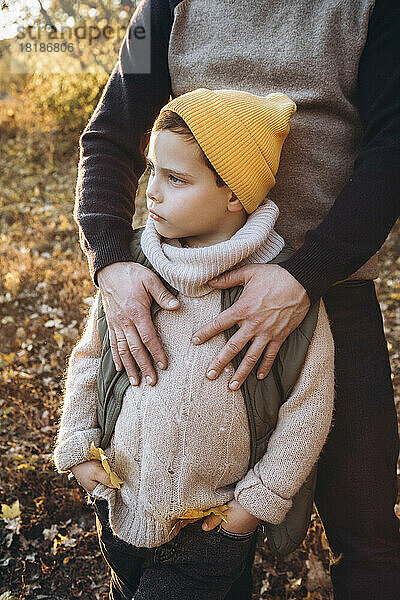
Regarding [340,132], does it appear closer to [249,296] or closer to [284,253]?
[284,253]

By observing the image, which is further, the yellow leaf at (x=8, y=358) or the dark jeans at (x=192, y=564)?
the yellow leaf at (x=8, y=358)

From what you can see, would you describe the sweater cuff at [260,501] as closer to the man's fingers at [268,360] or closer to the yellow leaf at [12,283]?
the man's fingers at [268,360]

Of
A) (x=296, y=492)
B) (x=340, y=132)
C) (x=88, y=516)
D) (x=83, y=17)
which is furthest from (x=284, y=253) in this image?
(x=83, y=17)

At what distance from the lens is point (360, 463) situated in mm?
2033

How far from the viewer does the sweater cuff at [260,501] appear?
5.67ft

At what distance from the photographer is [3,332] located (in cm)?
451

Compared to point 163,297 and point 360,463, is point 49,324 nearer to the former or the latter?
point 163,297

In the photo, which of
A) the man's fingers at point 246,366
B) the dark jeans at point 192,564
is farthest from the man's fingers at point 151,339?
the dark jeans at point 192,564

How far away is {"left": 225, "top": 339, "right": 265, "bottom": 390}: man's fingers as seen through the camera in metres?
1.73

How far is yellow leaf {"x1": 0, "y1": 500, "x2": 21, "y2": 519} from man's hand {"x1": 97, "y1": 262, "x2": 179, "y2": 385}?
147 cm

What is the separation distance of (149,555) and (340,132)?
157 centimetres

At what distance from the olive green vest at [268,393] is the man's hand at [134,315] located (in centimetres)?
5

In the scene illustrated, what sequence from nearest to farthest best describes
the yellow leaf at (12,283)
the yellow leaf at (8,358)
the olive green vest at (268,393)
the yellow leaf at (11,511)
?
the olive green vest at (268,393), the yellow leaf at (11,511), the yellow leaf at (8,358), the yellow leaf at (12,283)

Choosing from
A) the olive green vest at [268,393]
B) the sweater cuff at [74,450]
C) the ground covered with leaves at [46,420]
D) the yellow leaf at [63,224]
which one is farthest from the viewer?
the yellow leaf at [63,224]
